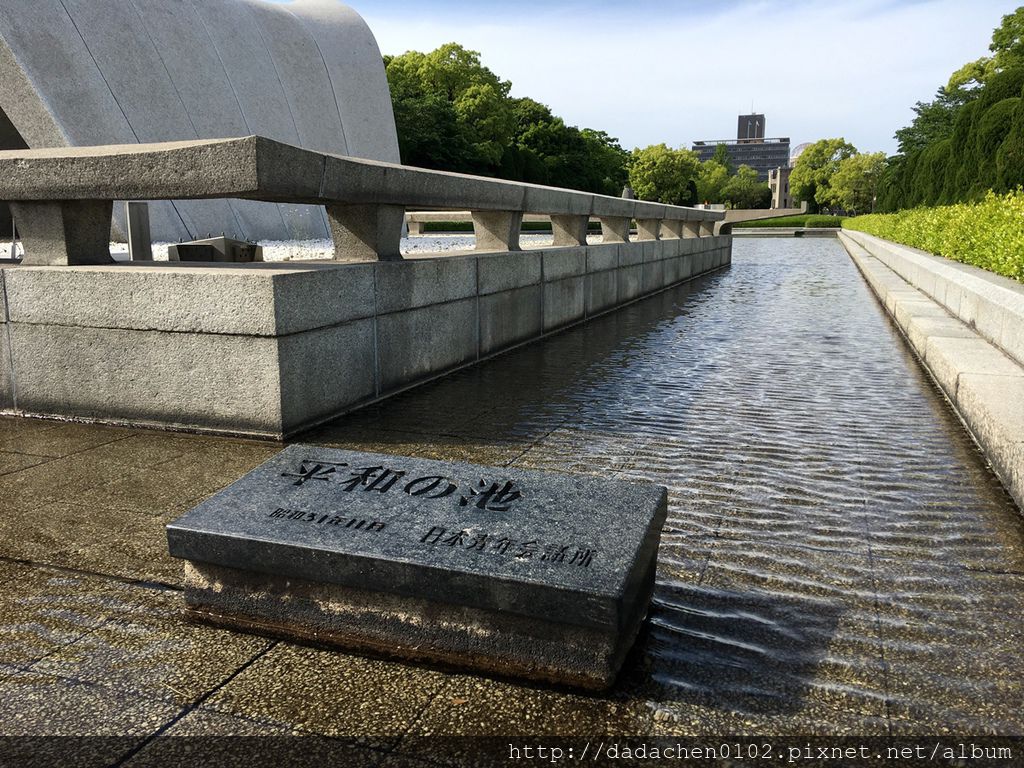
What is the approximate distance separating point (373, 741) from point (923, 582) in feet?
6.89

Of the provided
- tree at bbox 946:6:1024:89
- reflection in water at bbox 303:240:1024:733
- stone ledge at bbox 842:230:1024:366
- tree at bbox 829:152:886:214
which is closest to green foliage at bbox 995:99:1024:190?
stone ledge at bbox 842:230:1024:366

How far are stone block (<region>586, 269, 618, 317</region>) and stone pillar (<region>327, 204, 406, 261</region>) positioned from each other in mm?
4980

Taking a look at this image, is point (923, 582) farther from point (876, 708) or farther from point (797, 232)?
point (797, 232)

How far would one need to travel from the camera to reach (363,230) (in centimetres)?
605

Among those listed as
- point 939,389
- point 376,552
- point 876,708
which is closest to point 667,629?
point 876,708

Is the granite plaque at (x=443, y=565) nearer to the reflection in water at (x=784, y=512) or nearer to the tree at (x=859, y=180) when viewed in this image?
the reflection in water at (x=784, y=512)

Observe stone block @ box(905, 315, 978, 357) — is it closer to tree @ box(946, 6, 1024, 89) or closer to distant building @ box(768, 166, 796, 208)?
tree @ box(946, 6, 1024, 89)

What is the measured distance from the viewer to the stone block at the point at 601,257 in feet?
35.4

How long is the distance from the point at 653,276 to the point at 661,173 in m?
86.3

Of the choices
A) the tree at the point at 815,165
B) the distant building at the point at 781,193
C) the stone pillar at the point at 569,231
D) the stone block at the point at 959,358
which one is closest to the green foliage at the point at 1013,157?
the stone pillar at the point at 569,231

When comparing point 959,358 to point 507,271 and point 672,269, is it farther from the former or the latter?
point 672,269

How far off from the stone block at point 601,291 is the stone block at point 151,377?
6.51 metres

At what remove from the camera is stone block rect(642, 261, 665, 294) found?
14116mm

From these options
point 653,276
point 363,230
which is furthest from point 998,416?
point 653,276
